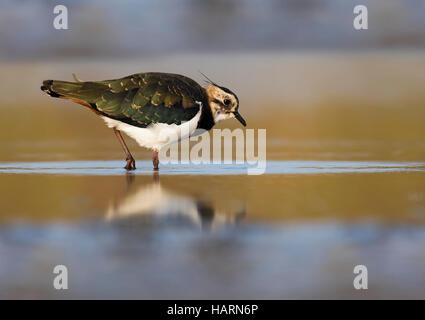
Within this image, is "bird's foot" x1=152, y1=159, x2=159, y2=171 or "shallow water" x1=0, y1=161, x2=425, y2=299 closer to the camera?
"shallow water" x1=0, y1=161, x2=425, y2=299

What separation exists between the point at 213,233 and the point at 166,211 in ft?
3.14

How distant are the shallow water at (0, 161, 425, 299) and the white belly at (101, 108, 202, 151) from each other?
63 cm

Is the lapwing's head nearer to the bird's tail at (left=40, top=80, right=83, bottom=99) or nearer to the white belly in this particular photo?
the white belly

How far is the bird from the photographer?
9.40 m

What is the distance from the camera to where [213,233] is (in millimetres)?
5562

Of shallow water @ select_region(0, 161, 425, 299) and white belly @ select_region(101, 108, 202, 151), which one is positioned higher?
white belly @ select_region(101, 108, 202, 151)

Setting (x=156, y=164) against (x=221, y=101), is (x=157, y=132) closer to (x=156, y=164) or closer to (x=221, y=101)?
(x=156, y=164)

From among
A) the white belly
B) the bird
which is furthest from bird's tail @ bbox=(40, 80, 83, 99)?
the white belly

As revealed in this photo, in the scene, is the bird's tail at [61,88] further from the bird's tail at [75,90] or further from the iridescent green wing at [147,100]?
the iridescent green wing at [147,100]

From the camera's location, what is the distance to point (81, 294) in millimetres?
4125

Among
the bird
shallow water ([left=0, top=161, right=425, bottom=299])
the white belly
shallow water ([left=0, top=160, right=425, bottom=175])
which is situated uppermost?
the bird

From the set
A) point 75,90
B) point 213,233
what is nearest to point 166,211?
point 213,233

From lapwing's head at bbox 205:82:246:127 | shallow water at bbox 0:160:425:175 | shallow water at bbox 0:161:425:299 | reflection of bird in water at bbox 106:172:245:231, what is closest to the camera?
shallow water at bbox 0:161:425:299

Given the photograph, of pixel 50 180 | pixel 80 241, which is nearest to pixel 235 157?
pixel 50 180
